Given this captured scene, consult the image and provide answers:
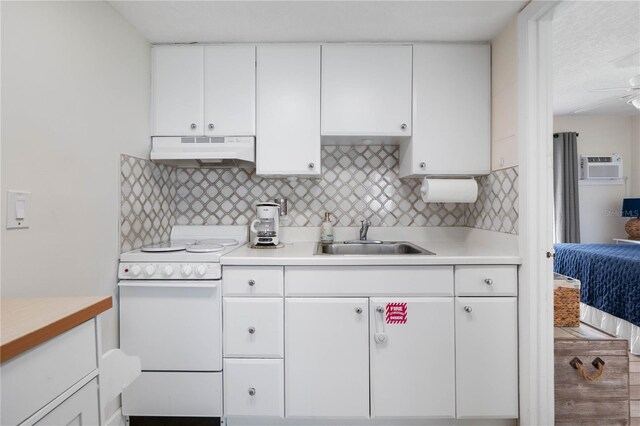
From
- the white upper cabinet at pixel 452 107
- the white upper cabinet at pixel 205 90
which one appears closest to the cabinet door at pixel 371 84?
the white upper cabinet at pixel 452 107

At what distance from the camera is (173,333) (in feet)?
5.50

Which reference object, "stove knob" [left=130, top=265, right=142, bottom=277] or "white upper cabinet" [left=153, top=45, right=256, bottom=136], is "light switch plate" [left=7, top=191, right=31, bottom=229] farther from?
"white upper cabinet" [left=153, top=45, right=256, bottom=136]

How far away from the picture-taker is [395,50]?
1.99 metres

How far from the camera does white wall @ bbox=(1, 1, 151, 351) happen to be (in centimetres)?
115

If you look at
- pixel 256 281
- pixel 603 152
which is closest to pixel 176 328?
pixel 256 281

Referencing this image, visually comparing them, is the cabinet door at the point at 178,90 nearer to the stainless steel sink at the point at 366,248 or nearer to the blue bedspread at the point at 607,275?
the stainless steel sink at the point at 366,248

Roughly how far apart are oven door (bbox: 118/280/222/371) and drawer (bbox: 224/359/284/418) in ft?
0.32

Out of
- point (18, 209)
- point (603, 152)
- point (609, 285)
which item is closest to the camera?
point (18, 209)

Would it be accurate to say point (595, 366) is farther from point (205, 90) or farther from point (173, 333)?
point (205, 90)

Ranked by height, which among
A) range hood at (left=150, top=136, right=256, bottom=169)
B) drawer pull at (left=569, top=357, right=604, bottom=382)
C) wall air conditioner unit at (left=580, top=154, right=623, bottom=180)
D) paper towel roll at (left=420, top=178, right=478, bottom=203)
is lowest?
drawer pull at (left=569, top=357, right=604, bottom=382)

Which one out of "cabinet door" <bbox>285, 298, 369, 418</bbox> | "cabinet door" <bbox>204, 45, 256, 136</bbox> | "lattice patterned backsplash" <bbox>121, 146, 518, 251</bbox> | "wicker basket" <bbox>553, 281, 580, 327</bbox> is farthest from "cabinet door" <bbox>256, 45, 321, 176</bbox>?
"wicker basket" <bbox>553, 281, 580, 327</bbox>

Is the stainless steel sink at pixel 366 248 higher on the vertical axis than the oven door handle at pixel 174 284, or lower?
higher

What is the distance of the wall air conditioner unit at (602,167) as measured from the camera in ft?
14.0

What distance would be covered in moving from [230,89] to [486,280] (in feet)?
5.90
